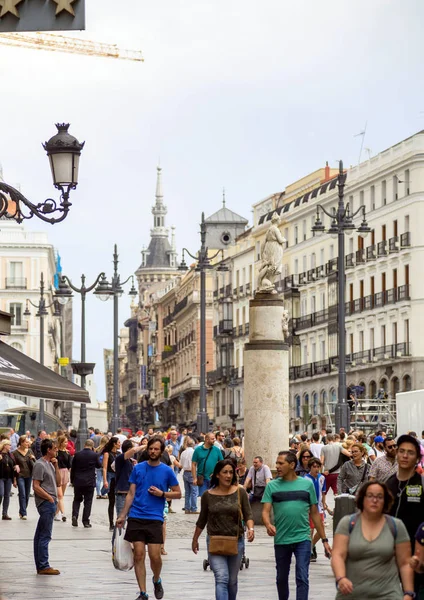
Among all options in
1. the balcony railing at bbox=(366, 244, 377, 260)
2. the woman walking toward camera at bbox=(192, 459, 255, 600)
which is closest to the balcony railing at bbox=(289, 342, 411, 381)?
Result: the balcony railing at bbox=(366, 244, 377, 260)

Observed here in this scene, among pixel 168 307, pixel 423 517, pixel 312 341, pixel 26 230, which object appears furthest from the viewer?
pixel 168 307

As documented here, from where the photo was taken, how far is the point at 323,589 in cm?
1666

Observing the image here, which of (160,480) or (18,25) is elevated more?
(18,25)

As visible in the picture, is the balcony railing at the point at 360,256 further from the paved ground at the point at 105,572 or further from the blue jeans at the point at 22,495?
the paved ground at the point at 105,572

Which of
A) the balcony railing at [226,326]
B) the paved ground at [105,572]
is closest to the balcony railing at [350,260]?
the balcony railing at [226,326]

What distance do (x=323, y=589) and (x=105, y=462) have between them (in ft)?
38.0

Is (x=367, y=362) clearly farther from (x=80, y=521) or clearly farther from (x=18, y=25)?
(x=18, y=25)

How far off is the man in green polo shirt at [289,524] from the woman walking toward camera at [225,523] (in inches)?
9.7

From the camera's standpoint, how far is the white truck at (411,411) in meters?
51.5

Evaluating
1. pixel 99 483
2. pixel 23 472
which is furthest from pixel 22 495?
pixel 99 483

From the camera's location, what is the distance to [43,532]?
17.9m

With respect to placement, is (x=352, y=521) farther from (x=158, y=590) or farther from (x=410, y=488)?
(x=158, y=590)

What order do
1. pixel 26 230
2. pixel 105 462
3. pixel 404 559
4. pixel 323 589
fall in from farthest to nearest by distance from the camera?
pixel 26 230, pixel 105 462, pixel 323 589, pixel 404 559

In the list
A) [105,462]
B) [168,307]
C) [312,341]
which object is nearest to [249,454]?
[105,462]
